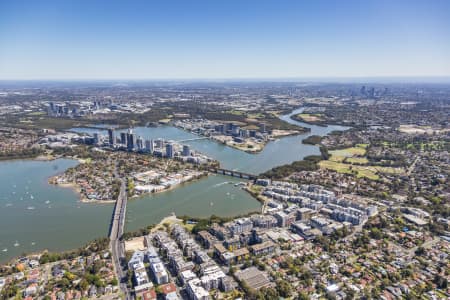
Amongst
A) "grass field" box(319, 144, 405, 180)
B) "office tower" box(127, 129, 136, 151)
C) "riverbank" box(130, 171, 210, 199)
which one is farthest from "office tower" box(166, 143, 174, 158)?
"grass field" box(319, 144, 405, 180)

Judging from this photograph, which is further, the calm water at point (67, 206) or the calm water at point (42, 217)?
the calm water at point (67, 206)

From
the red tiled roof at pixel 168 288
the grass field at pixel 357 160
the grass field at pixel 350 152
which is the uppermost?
the grass field at pixel 350 152

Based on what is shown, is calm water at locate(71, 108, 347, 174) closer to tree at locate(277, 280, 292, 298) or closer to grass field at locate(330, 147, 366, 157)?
grass field at locate(330, 147, 366, 157)

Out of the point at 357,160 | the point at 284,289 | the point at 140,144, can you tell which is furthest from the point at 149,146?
the point at 284,289

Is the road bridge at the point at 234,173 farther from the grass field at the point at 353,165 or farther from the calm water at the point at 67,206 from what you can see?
the grass field at the point at 353,165

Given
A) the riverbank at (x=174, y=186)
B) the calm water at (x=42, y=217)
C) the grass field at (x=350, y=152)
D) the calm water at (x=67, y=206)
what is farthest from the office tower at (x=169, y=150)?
the grass field at (x=350, y=152)

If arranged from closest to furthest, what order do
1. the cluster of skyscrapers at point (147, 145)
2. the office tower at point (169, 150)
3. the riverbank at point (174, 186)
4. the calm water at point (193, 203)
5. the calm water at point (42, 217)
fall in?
the calm water at point (42, 217) < the calm water at point (193, 203) < the riverbank at point (174, 186) < the office tower at point (169, 150) < the cluster of skyscrapers at point (147, 145)

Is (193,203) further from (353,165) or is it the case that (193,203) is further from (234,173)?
(353,165)
